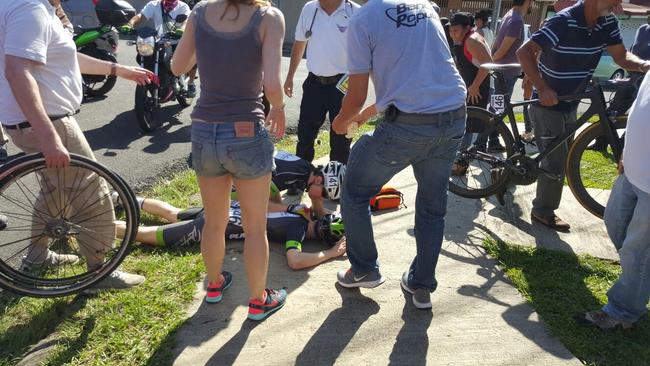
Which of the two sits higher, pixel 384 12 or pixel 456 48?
pixel 384 12

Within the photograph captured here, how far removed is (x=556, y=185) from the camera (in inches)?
154

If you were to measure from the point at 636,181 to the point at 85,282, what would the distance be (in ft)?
9.27

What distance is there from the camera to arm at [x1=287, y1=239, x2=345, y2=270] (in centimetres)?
316

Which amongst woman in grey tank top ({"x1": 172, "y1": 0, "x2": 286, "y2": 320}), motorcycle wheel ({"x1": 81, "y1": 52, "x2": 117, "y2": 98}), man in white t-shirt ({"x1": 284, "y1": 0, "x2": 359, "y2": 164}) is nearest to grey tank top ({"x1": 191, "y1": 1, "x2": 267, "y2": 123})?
woman in grey tank top ({"x1": 172, "y1": 0, "x2": 286, "y2": 320})

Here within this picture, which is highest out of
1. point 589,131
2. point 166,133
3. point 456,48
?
point 456,48

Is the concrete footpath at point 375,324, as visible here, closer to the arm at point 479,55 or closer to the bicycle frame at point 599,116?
the bicycle frame at point 599,116

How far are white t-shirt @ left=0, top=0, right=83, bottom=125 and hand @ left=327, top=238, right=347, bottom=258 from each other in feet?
5.70

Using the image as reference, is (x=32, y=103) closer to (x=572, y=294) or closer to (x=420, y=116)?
(x=420, y=116)

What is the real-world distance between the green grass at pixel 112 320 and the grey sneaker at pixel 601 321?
2.15 meters

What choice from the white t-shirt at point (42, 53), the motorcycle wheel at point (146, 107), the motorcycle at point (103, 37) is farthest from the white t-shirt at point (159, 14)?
the white t-shirt at point (42, 53)

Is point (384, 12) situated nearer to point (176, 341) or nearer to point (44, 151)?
point (44, 151)

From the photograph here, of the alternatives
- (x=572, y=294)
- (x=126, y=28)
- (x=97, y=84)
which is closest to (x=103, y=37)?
(x=126, y=28)

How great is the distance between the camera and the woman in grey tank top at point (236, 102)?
2.11 metres

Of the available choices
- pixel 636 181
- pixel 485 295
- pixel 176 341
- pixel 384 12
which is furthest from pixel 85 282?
pixel 636 181
